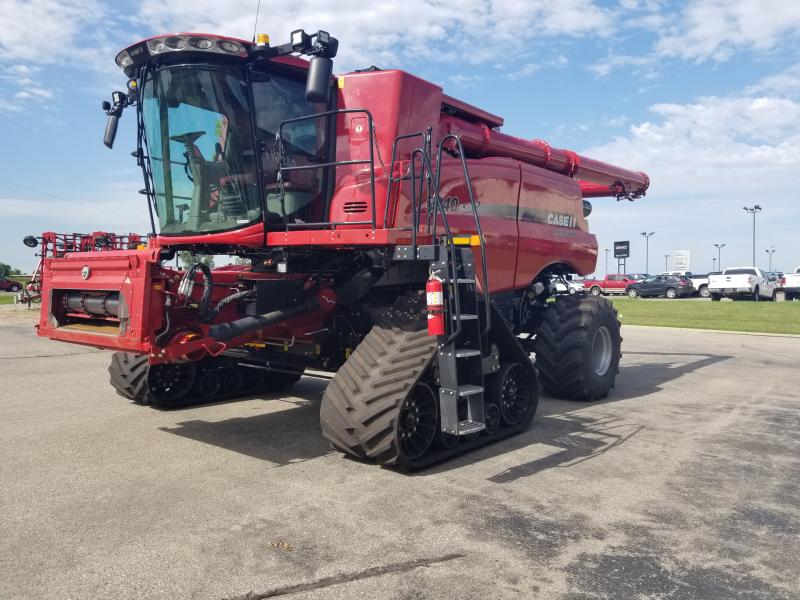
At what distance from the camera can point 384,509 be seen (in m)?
4.18

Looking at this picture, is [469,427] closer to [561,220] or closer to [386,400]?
[386,400]

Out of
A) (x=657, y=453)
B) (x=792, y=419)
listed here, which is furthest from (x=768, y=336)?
(x=657, y=453)

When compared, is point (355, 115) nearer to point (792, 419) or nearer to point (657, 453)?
point (657, 453)

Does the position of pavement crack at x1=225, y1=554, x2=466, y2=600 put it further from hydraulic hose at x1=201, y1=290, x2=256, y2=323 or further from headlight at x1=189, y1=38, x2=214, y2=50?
headlight at x1=189, y1=38, x2=214, y2=50

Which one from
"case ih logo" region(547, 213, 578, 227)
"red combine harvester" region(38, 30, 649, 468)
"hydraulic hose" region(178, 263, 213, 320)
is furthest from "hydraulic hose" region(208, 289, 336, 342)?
"case ih logo" region(547, 213, 578, 227)

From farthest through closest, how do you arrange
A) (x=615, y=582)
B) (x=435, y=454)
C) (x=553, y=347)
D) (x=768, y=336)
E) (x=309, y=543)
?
(x=768, y=336) < (x=553, y=347) < (x=435, y=454) < (x=309, y=543) < (x=615, y=582)

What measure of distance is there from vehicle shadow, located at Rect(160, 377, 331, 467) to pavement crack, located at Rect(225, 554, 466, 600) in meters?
2.03

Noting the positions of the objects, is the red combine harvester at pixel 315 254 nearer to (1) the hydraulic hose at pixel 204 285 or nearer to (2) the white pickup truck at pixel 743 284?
(1) the hydraulic hose at pixel 204 285

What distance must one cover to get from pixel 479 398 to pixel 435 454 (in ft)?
1.92

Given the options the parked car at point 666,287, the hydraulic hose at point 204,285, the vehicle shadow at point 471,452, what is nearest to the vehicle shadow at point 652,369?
the vehicle shadow at point 471,452

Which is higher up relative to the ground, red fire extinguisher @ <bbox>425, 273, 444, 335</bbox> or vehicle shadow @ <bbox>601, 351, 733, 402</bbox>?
red fire extinguisher @ <bbox>425, 273, 444, 335</bbox>

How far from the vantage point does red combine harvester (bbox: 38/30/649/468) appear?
16.5 ft

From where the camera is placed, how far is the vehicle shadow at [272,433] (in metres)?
5.51

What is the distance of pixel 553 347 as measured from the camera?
793 cm
